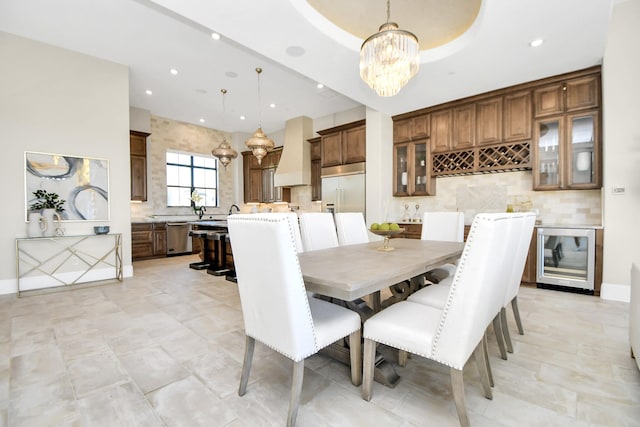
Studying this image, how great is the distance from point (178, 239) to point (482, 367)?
22.4 feet

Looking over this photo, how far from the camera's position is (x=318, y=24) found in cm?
277

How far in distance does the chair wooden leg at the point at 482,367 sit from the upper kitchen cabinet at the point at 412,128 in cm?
404

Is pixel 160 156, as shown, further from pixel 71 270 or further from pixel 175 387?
pixel 175 387

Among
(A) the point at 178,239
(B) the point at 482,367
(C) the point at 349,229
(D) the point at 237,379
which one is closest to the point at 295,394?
(D) the point at 237,379

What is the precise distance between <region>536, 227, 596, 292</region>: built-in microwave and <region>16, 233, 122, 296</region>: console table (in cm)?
595

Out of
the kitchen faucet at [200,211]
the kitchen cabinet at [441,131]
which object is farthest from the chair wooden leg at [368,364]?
the kitchen faucet at [200,211]

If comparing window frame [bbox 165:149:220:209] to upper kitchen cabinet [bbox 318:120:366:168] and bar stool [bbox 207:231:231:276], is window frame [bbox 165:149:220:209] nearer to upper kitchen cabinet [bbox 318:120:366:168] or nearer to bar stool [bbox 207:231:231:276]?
bar stool [bbox 207:231:231:276]

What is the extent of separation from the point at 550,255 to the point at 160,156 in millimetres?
8034

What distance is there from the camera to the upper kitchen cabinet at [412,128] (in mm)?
4871

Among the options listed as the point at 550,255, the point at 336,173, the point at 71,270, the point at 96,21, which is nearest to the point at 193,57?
the point at 96,21

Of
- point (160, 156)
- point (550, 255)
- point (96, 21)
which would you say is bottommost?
point (550, 255)

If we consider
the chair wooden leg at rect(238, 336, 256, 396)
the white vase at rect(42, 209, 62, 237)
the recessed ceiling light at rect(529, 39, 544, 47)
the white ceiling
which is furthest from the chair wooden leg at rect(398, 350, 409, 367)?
the white vase at rect(42, 209, 62, 237)

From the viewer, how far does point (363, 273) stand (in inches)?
56.8

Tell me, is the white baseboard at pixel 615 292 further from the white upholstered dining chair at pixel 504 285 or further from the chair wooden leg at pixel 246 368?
the chair wooden leg at pixel 246 368
